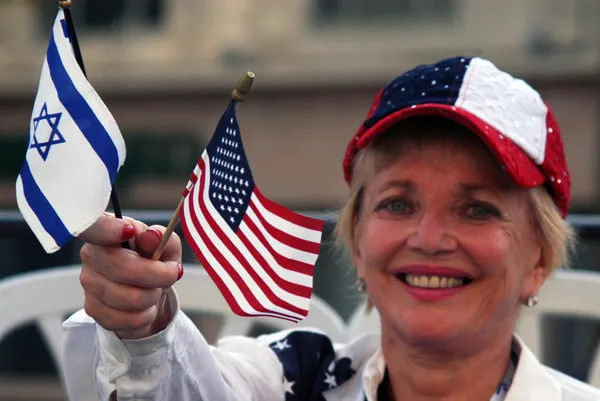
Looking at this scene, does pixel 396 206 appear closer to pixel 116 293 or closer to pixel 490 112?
pixel 490 112

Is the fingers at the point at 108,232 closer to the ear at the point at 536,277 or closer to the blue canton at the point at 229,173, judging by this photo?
the blue canton at the point at 229,173

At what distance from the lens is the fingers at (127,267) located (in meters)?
1.19

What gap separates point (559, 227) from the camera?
160 cm

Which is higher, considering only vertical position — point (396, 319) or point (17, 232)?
point (396, 319)

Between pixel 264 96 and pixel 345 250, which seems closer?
pixel 345 250

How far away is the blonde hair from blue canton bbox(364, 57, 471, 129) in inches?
1.3

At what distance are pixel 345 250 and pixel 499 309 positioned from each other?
355mm

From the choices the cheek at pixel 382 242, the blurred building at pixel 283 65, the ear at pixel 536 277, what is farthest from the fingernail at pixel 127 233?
the blurred building at pixel 283 65

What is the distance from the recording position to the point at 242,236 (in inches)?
53.1

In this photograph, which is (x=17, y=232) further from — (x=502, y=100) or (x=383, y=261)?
(x=502, y=100)

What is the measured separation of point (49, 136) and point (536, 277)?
0.88 meters

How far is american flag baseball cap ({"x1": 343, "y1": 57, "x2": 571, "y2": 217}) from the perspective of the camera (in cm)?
149

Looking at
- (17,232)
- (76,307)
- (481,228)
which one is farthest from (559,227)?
(17,232)

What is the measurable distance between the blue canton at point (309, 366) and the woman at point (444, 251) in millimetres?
58
